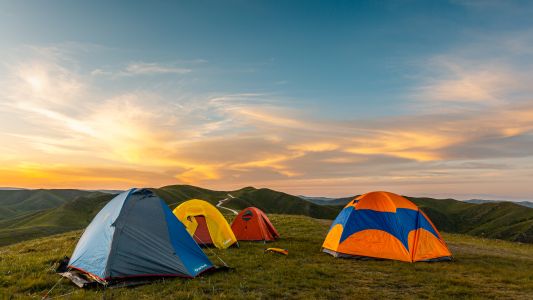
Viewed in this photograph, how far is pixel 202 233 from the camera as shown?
18453 millimetres

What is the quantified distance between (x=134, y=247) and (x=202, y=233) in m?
7.34

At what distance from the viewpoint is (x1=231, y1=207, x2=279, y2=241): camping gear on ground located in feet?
69.7

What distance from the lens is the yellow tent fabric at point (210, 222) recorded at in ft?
60.1

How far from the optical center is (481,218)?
17612cm

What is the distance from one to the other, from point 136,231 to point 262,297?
5211 millimetres

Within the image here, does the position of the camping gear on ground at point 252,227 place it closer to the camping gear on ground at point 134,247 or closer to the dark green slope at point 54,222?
the camping gear on ground at point 134,247

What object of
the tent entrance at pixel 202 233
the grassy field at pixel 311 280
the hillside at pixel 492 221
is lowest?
the hillside at pixel 492 221

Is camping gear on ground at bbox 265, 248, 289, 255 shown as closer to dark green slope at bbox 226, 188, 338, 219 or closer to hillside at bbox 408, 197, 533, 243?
hillside at bbox 408, 197, 533, 243

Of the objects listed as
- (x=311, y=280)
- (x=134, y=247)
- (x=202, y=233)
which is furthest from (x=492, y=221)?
(x=134, y=247)

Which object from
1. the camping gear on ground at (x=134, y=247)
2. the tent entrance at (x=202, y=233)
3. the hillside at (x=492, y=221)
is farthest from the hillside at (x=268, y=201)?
the camping gear on ground at (x=134, y=247)

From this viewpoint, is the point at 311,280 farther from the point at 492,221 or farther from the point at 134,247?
the point at 492,221

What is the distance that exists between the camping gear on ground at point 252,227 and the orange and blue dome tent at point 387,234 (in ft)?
17.9

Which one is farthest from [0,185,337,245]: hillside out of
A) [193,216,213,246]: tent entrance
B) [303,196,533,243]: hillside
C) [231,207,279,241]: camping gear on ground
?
[193,216,213,246]: tent entrance

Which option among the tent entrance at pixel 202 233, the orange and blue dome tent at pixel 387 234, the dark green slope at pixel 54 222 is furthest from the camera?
the dark green slope at pixel 54 222
